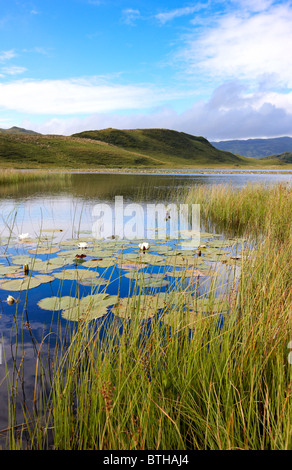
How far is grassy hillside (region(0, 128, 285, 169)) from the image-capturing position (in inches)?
2370

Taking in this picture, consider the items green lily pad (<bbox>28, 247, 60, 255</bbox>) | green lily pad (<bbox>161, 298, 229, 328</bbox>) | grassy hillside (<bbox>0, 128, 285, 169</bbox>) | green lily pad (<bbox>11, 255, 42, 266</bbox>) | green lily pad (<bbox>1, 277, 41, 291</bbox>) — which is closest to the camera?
green lily pad (<bbox>161, 298, 229, 328</bbox>)

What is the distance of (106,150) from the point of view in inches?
3194

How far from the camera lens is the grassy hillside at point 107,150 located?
60188 millimetres

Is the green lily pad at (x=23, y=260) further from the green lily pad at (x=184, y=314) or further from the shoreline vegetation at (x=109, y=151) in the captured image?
the shoreline vegetation at (x=109, y=151)

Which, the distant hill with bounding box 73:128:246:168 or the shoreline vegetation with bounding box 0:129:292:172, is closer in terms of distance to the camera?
the shoreline vegetation with bounding box 0:129:292:172

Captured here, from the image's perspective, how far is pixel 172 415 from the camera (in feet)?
5.44

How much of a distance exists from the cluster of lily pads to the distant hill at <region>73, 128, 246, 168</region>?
339 ft

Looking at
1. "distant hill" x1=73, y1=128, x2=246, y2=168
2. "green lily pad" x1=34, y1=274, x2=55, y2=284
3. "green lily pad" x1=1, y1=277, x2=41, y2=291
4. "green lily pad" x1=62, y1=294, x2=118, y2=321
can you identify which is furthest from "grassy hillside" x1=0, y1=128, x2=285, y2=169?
"green lily pad" x1=62, y1=294, x2=118, y2=321

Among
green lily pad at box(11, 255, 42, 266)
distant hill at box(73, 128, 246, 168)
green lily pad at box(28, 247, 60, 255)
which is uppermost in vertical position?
distant hill at box(73, 128, 246, 168)

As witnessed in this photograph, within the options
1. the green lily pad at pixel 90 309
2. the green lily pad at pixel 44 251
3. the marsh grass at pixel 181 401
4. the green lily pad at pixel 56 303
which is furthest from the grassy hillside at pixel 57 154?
the marsh grass at pixel 181 401

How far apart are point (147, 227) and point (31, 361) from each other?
5.76 m

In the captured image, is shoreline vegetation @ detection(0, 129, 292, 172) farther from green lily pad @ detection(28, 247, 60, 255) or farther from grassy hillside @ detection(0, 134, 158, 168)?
green lily pad @ detection(28, 247, 60, 255)
